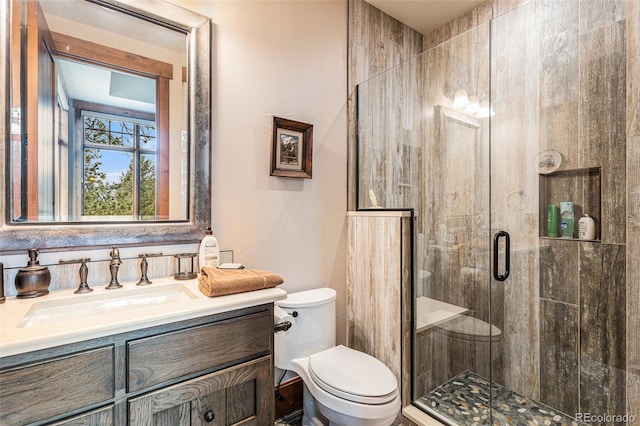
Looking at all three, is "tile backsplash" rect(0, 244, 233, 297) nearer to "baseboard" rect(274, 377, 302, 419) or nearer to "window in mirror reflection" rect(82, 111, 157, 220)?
"window in mirror reflection" rect(82, 111, 157, 220)

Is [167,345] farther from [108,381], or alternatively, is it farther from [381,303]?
[381,303]

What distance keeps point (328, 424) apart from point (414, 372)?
0.57 m

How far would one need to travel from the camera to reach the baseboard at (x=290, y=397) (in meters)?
1.73

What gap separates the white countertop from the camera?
76cm

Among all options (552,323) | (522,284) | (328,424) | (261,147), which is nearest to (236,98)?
(261,147)

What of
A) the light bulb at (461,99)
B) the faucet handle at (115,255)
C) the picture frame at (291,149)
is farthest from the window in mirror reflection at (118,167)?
the light bulb at (461,99)

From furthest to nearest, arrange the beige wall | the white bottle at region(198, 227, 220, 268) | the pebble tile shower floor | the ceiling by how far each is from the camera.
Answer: the ceiling < the pebble tile shower floor < the beige wall < the white bottle at region(198, 227, 220, 268)

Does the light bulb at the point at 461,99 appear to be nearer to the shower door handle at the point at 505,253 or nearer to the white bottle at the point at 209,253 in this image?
the shower door handle at the point at 505,253

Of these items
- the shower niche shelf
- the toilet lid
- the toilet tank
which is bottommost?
the toilet lid

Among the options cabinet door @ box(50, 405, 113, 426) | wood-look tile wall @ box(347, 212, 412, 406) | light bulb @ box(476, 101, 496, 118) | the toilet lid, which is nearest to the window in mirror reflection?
cabinet door @ box(50, 405, 113, 426)

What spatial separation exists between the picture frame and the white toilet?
28.3 inches

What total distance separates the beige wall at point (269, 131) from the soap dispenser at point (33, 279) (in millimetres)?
657

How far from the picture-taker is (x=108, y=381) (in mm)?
843

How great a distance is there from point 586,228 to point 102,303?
230 cm
